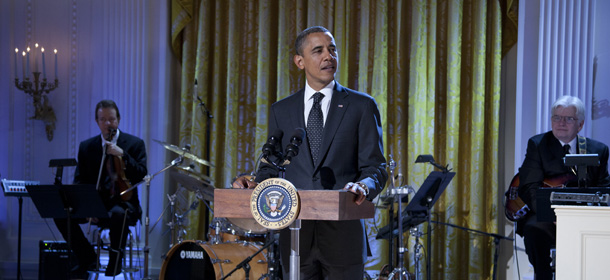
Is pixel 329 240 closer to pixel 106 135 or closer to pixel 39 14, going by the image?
pixel 106 135

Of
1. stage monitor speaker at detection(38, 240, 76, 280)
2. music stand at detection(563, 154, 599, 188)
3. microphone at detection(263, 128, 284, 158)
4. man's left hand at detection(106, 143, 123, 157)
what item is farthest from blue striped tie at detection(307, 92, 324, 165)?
stage monitor speaker at detection(38, 240, 76, 280)

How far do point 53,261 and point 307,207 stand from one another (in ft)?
15.0

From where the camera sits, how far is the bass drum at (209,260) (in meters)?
5.22

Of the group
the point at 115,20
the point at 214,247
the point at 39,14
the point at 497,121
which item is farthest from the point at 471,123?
the point at 39,14

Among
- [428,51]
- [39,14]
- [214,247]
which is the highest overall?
[39,14]

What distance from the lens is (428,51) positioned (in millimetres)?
6336

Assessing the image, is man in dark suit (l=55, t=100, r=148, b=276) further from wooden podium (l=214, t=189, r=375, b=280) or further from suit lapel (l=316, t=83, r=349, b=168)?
wooden podium (l=214, t=189, r=375, b=280)

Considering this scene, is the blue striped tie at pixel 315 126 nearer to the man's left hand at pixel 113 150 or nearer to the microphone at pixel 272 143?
the microphone at pixel 272 143

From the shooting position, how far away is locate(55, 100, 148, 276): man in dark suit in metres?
5.77

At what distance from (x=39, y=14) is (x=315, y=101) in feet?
17.8

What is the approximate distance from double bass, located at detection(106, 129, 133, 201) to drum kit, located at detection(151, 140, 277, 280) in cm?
44

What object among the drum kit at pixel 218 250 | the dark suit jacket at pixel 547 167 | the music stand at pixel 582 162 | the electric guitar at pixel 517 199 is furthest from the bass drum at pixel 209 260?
the music stand at pixel 582 162

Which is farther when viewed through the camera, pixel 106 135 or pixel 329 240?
pixel 106 135

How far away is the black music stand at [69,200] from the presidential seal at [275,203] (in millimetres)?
3383
